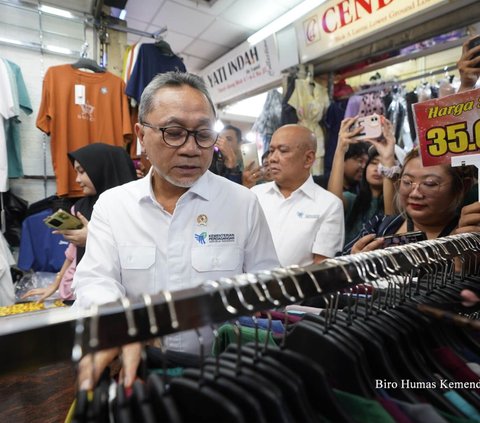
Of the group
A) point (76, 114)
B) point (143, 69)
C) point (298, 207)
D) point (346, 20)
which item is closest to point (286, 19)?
point (346, 20)

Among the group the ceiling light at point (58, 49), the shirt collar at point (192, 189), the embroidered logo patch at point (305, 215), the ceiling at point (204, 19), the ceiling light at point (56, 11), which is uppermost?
the ceiling at point (204, 19)

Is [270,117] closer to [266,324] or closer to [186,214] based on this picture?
[186,214]

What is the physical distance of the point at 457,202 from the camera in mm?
1290

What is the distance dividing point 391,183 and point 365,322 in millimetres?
1551

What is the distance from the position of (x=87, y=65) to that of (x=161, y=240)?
7.31ft

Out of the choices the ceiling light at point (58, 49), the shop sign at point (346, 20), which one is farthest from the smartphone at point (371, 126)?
the ceiling light at point (58, 49)

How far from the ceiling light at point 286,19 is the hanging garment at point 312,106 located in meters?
0.90

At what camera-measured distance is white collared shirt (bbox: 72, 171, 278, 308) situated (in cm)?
121

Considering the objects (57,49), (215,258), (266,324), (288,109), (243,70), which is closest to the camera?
(266,324)

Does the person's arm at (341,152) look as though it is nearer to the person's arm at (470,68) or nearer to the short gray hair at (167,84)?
the person's arm at (470,68)

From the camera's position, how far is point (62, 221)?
5.58 ft

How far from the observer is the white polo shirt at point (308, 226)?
2.03 metres

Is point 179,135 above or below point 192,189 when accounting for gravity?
above

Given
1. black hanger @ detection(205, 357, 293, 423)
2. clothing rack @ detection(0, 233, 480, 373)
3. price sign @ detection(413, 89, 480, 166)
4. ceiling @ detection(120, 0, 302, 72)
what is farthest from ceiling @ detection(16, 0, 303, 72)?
black hanger @ detection(205, 357, 293, 423)
